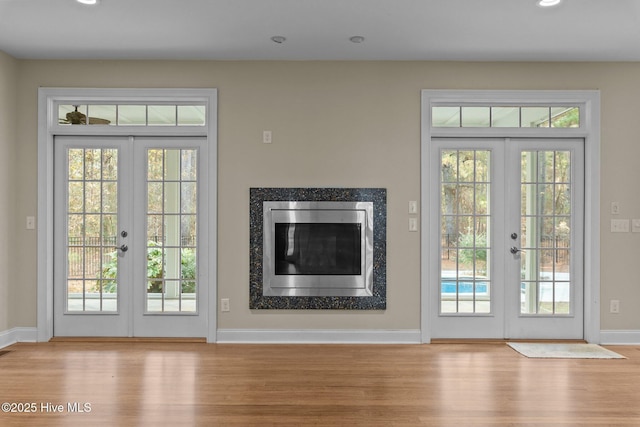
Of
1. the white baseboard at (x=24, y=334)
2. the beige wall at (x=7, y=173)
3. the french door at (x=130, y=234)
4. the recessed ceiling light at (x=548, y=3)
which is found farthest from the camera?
the french door at (x=130, y=234)

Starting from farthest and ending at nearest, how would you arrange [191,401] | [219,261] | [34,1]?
[219,261]
[34,1]
[191,401]

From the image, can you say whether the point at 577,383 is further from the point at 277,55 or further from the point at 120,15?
the point at 120,15

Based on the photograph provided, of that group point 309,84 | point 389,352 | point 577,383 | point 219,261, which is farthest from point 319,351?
point 309,84

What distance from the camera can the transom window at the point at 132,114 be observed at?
4.38 metres

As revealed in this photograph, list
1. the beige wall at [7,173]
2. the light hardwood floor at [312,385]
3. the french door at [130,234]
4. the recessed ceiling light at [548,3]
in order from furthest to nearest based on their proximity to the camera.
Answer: the french door at [130,234]
the beige wall at [7,173]
the recessed ceiling light at [548,3]
the light hardwood floor at [312,385]

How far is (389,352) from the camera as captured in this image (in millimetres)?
4016

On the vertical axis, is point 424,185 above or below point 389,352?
above

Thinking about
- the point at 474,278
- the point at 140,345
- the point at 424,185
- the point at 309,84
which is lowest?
the point at 140,345

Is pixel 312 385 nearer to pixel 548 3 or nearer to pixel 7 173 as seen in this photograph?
pixel 548 3

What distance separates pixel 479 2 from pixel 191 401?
128 inches

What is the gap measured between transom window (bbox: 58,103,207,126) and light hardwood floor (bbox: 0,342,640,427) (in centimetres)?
207

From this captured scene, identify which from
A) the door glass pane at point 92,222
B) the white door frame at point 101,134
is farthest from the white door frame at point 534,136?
the door glass pane at point 92,222

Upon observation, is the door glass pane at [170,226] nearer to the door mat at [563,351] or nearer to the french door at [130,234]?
the french door at [130,234]

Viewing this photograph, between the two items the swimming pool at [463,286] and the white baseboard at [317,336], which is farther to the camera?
the swimming pool at [463,286]
